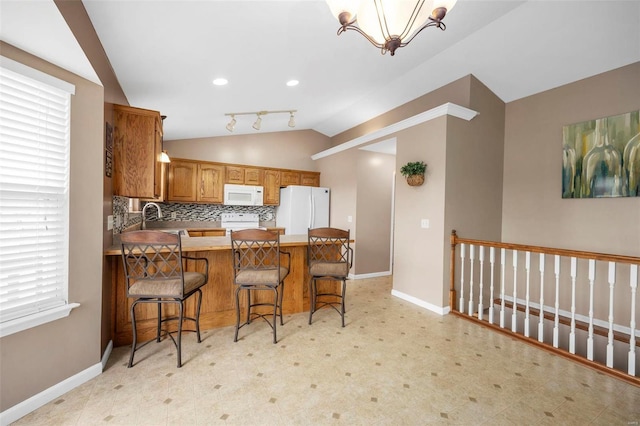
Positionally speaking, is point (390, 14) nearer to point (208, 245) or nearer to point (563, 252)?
point (208, 245)

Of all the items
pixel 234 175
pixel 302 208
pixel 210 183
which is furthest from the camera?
pixel 302 208

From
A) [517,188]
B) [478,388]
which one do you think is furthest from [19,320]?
[517,188]

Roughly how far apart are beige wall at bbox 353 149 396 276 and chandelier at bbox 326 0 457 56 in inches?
136

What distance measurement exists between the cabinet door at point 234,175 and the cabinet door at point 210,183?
0.09 meters

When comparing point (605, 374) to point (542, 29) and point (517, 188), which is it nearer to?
A: point (517, 188)

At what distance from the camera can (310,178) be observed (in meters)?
6.08

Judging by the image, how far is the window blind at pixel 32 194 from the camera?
155cm

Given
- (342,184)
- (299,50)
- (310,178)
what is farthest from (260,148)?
(299,50)

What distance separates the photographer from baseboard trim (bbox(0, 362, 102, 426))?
1549mm

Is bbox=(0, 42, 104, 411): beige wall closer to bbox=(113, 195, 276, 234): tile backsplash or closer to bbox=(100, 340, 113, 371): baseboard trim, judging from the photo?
bbox=(100, 340, 113, 371): baseboard trim

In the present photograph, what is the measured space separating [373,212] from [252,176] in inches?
100

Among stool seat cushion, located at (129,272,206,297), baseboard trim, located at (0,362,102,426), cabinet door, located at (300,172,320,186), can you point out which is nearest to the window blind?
stool seat cushion, located at (129,272,206,297)

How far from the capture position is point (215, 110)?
12.3 feet

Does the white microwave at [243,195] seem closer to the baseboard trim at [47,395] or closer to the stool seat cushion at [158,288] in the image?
the stool seat cushion at [158,288]
